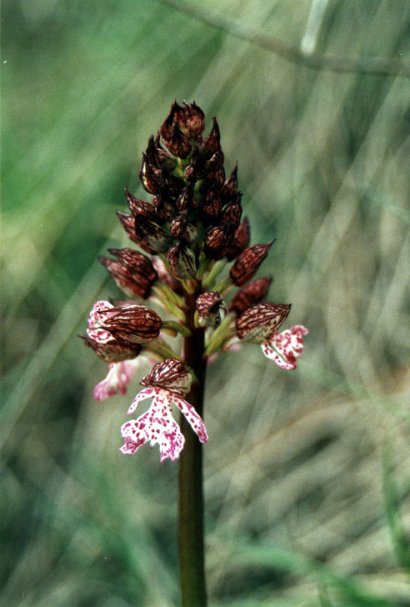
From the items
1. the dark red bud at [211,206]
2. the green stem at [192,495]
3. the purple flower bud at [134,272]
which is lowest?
the green stem at [192,495]

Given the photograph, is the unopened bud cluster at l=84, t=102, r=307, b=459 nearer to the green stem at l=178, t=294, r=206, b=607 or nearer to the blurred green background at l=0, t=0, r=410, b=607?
the green stem at l=178, t=294, r=206, b=607

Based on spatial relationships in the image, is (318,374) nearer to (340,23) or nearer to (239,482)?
(239,482)

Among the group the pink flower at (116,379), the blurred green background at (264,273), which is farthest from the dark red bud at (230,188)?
Answer: the blurred green background at (264,273)

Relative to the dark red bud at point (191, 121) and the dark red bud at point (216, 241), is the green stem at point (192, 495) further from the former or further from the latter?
the dark red bud at point (191, 121)

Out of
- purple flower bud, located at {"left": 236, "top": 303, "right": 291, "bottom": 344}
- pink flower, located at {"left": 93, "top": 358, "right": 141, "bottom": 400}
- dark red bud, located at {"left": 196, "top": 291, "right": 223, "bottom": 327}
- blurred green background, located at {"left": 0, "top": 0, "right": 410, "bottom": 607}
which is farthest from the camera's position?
blurred green background, located at {"left": 0, "top": 0, "right": 410, "bottom": 607}

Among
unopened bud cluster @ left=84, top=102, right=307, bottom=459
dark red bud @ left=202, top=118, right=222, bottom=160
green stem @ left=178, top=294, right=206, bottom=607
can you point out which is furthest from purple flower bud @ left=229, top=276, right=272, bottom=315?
dark red bud @ left=202, top=118, right=222, bottom=160

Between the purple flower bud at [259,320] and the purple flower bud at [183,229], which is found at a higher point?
the purple flower bud at [183,229]
